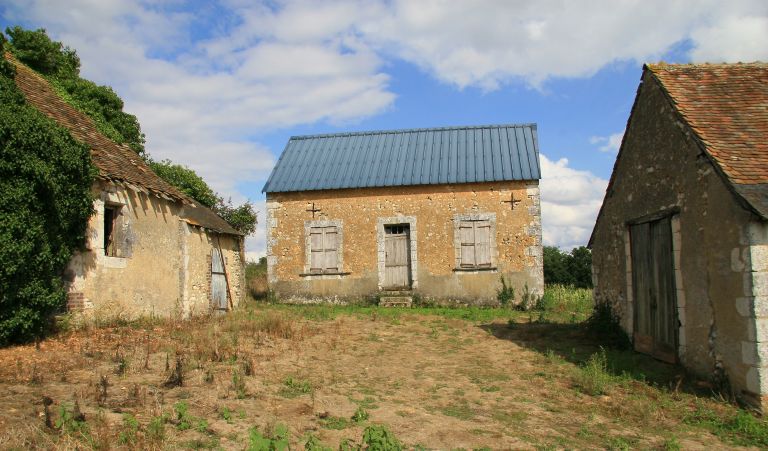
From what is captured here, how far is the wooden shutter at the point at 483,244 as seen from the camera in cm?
1576

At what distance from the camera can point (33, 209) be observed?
819 cm

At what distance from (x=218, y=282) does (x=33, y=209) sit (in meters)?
6.49

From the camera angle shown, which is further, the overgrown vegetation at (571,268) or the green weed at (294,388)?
the overgrown vegetation at (571,268)

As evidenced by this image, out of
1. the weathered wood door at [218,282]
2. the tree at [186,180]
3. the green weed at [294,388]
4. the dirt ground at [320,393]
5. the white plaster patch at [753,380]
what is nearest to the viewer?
the dirt ground at [320,393]

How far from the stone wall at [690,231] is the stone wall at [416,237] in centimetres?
586

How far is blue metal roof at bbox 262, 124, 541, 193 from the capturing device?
53.3ft

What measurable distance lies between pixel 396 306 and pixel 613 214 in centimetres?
731

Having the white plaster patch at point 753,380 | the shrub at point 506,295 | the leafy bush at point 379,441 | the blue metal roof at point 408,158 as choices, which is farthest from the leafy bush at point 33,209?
the shrub at point 506,295

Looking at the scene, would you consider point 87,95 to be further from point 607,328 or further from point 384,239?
point 607,328

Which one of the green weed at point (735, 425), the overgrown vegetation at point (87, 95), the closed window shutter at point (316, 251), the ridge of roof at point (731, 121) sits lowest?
the green weed at point (735, 425)

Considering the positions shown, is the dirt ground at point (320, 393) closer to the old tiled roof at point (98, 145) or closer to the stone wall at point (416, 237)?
the old tiled roof at point (98, 145)

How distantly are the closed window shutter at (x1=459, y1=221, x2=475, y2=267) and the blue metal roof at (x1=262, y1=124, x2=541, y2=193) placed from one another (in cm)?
134

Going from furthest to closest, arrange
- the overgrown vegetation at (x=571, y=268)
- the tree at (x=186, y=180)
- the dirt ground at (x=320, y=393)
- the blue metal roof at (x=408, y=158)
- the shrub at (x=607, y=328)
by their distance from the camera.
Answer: the overgrown vegetation at (x=571, y=268) → the tree at (x=186, y=180) → the blue metal roof at (x=408, y=158) → the shrub at (x=607, y=328) → the dirt ground at (x=320, y=393)

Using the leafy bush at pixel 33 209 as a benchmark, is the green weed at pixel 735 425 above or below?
below
